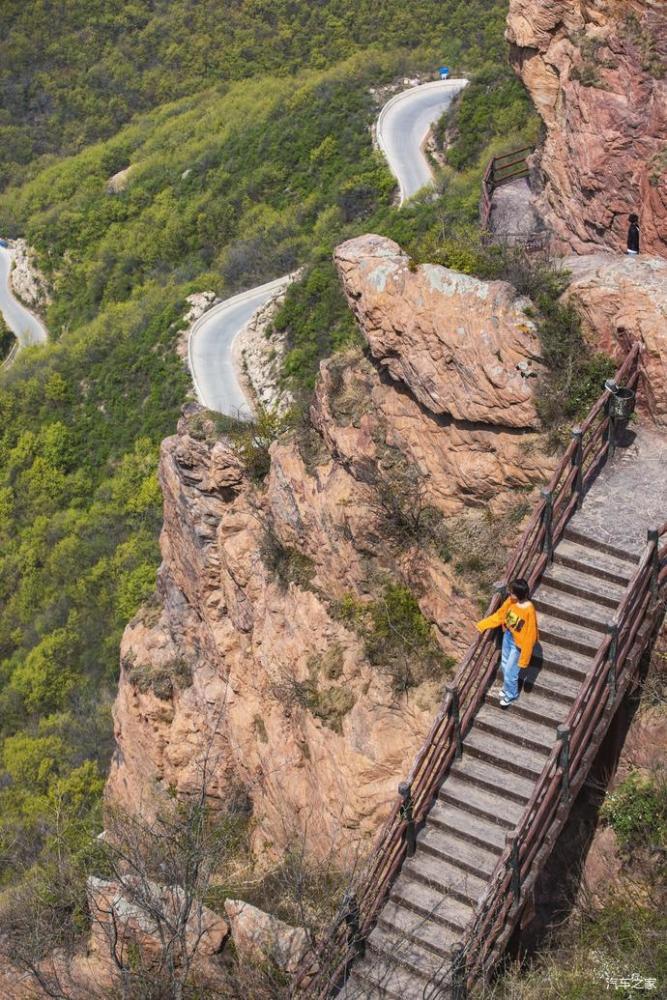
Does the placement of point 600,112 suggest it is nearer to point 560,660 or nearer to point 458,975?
point 560,660

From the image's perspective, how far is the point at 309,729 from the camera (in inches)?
595

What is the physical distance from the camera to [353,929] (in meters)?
11.0

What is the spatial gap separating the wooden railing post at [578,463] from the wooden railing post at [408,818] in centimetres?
398

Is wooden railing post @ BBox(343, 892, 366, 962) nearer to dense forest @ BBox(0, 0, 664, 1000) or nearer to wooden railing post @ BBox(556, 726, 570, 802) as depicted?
dense forest @ BBox(0, 0, 664, 1000)

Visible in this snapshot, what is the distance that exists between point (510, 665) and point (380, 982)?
3340 millimetres

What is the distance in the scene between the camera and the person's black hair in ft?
36.4

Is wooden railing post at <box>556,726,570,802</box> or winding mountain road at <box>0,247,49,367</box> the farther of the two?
winding mountain road at <box>0,247,49,367</box>

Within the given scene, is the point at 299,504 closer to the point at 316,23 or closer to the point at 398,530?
the point at 398,530

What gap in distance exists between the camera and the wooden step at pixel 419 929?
35.2ft

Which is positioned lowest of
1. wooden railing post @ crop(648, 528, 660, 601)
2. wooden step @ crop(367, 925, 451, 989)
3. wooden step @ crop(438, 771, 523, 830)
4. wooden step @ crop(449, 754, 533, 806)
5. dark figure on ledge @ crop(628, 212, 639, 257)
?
wooden step @ crop(367, 925, 451, 989)

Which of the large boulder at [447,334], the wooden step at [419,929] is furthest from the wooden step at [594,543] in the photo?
the wooden step at [419,929]

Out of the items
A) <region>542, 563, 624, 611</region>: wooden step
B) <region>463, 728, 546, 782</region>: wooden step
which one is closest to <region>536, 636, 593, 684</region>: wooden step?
<region>542, 563, 624, 611</region>: wooden step

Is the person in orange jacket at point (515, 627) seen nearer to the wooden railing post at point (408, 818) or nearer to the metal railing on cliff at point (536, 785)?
the metal railing on cliff at point (536, 785)

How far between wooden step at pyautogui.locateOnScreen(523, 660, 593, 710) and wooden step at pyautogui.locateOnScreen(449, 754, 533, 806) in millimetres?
894
